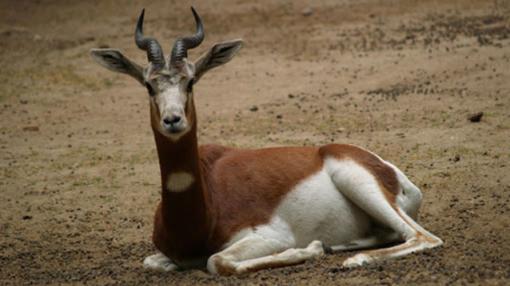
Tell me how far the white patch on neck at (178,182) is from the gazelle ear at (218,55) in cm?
92

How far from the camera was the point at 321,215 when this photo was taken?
22.0 ft

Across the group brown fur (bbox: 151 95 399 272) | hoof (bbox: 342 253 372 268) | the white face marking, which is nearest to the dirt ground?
hoof (bbox: 342 253 372 268)

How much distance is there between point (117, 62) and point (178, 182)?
1.23 metres

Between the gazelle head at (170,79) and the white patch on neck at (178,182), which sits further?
the white patch on neck at (178,182)

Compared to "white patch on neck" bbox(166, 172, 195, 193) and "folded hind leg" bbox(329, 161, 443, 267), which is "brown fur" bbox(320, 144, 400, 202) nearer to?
"folded hind leg" bbox(329, 161, 443, 267)

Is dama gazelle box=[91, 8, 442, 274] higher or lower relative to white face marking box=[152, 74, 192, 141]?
lower

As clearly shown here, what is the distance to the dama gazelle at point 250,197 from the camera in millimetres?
6102

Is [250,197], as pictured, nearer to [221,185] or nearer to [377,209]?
[221,185]

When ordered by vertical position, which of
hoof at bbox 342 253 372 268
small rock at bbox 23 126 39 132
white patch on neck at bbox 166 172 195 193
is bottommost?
hoof at bbox 342 253 372 268

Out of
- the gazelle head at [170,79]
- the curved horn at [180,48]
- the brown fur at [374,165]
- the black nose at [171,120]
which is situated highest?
the curved horn at [180,48]

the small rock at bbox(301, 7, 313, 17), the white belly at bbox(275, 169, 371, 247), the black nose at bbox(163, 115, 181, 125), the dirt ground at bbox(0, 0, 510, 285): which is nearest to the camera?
the black nose at bbox(163, 115, 181, 125)

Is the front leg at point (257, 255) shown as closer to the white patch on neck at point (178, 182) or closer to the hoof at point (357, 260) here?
the hoof at point (357, 260)

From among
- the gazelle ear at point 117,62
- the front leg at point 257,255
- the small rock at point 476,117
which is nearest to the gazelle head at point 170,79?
the gazelle ear at point 117,62

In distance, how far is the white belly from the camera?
21.8 ft
